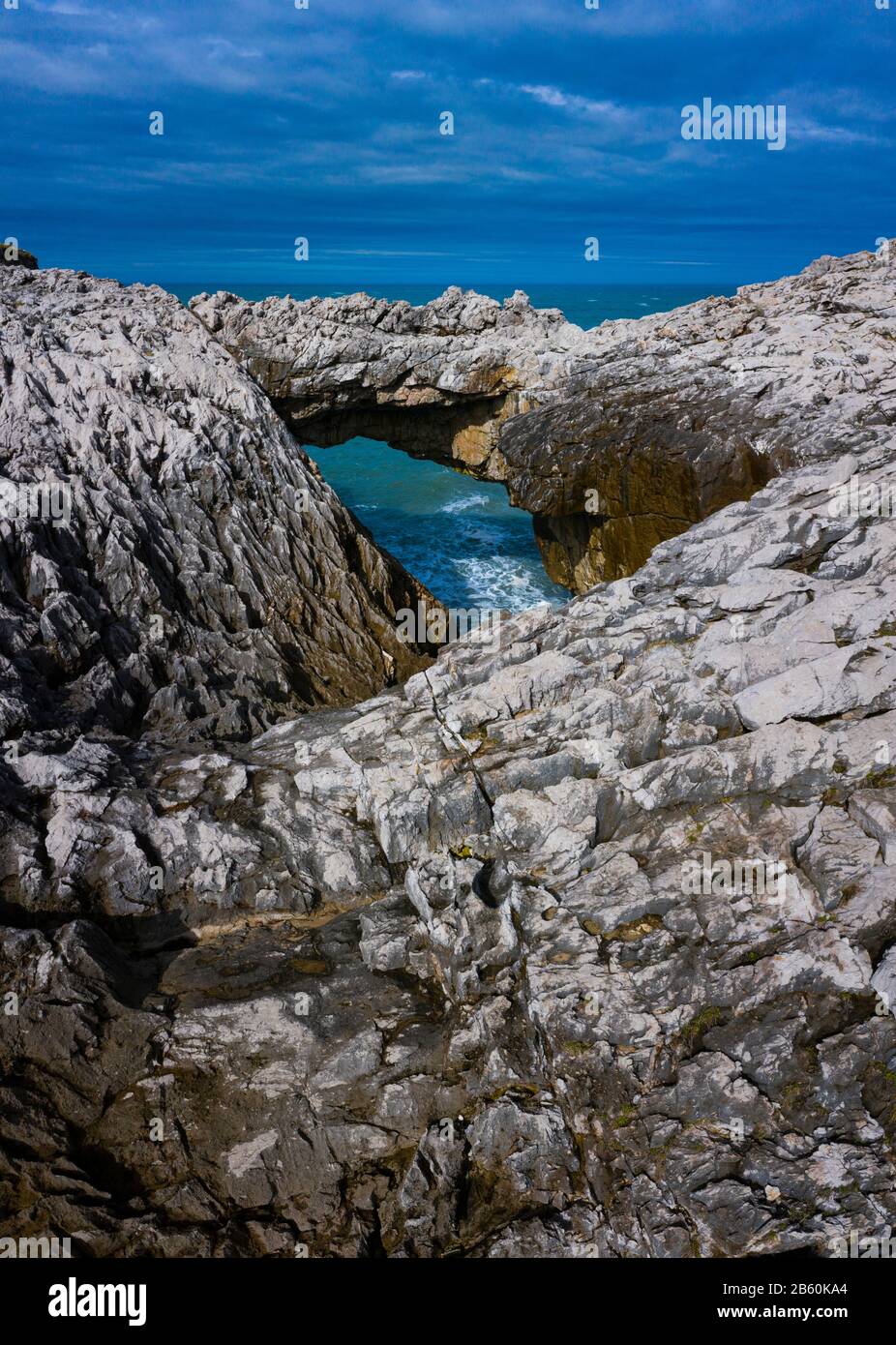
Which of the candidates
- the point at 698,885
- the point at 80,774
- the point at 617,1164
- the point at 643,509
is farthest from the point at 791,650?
the point at 643,509

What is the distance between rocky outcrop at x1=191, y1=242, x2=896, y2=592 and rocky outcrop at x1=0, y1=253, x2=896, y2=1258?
8.35m

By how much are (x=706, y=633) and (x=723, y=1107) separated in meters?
7.71

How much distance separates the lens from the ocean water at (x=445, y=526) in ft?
143

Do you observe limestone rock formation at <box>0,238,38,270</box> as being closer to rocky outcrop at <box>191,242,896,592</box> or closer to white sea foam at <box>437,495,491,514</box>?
rocky outcrop at <box>191,242,896,592</box>

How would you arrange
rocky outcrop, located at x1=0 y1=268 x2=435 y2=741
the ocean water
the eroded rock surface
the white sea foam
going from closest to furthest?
the eroded rock surface
rocky outcrop, located at x1=0 y1=268 x2=435 y2=741
the ocean water
the white sea foam

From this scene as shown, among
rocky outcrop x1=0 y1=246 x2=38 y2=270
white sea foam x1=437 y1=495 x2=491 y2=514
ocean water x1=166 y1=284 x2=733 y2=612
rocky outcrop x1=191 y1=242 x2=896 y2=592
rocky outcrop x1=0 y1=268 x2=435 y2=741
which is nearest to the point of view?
rocky outcrop x1=0 y1=268 x2=435 y2=741

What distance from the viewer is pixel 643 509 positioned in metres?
27.7

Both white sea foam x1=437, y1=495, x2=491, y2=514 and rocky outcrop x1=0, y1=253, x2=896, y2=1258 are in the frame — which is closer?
rocky outcrop x1=0, y1=253, x2=896, y2=1258

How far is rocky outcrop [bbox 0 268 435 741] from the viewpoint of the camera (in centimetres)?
2117

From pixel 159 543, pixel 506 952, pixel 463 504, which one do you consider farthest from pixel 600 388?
pixel 463 504

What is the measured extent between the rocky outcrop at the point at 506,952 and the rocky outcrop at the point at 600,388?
8.35m

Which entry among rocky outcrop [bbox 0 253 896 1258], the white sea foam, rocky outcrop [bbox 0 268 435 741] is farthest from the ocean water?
rocky outcrop [bbox 0 253 896 1258]

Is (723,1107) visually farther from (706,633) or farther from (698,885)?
(706,633)

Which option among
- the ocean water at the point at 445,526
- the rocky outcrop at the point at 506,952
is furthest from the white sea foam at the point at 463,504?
the rocky outcrop at the point at 506,952
